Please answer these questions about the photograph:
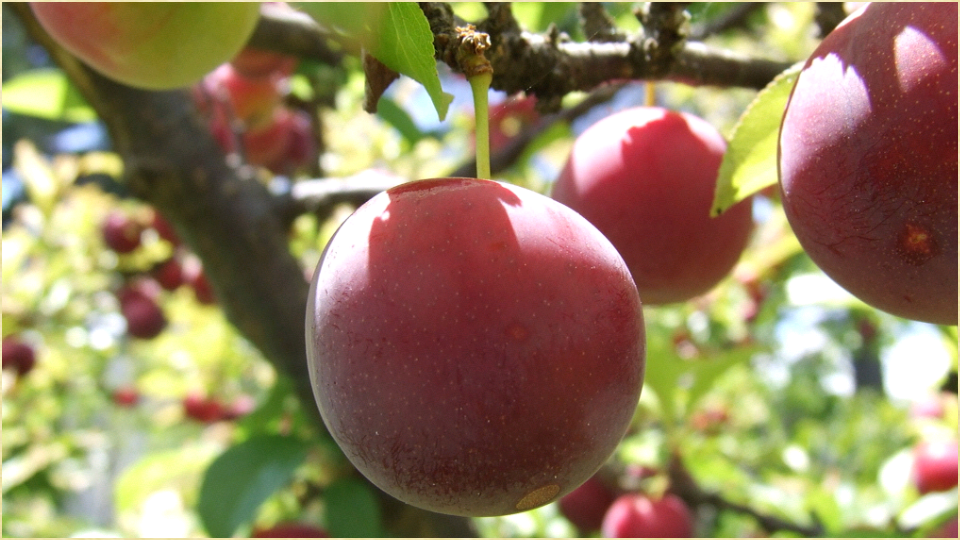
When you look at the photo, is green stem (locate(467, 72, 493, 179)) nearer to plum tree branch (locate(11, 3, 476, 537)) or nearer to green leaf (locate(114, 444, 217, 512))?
plum tree branch (locate(11, 3, 476, 537))

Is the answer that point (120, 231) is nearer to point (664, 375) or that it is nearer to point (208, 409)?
point (208, 409)

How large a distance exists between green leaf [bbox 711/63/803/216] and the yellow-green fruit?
1.34ft

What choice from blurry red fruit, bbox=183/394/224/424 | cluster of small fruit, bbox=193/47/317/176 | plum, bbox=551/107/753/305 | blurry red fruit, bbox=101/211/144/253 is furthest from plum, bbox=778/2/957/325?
blurry red fruit, bbox=183/394/224/424

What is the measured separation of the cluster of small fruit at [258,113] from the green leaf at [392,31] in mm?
807

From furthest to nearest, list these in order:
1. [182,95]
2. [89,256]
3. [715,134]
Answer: [89,256]
[182,95]
[715,134]

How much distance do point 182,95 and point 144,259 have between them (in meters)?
1.23

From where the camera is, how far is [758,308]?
7.50 ft

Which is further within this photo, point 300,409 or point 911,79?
point 300,409

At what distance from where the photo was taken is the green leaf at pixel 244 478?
100 cm

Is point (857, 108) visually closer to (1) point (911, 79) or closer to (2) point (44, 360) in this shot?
(1) point (911, 79)

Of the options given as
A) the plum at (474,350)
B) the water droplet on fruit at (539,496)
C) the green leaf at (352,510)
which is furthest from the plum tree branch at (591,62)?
the green leaf at (352,510)

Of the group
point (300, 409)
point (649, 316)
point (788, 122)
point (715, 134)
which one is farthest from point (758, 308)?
point (788, 122)

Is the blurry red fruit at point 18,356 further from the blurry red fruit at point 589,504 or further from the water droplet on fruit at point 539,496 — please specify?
the water droplet on fruit at point 539,496

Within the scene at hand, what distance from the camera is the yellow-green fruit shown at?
22.8 inches
